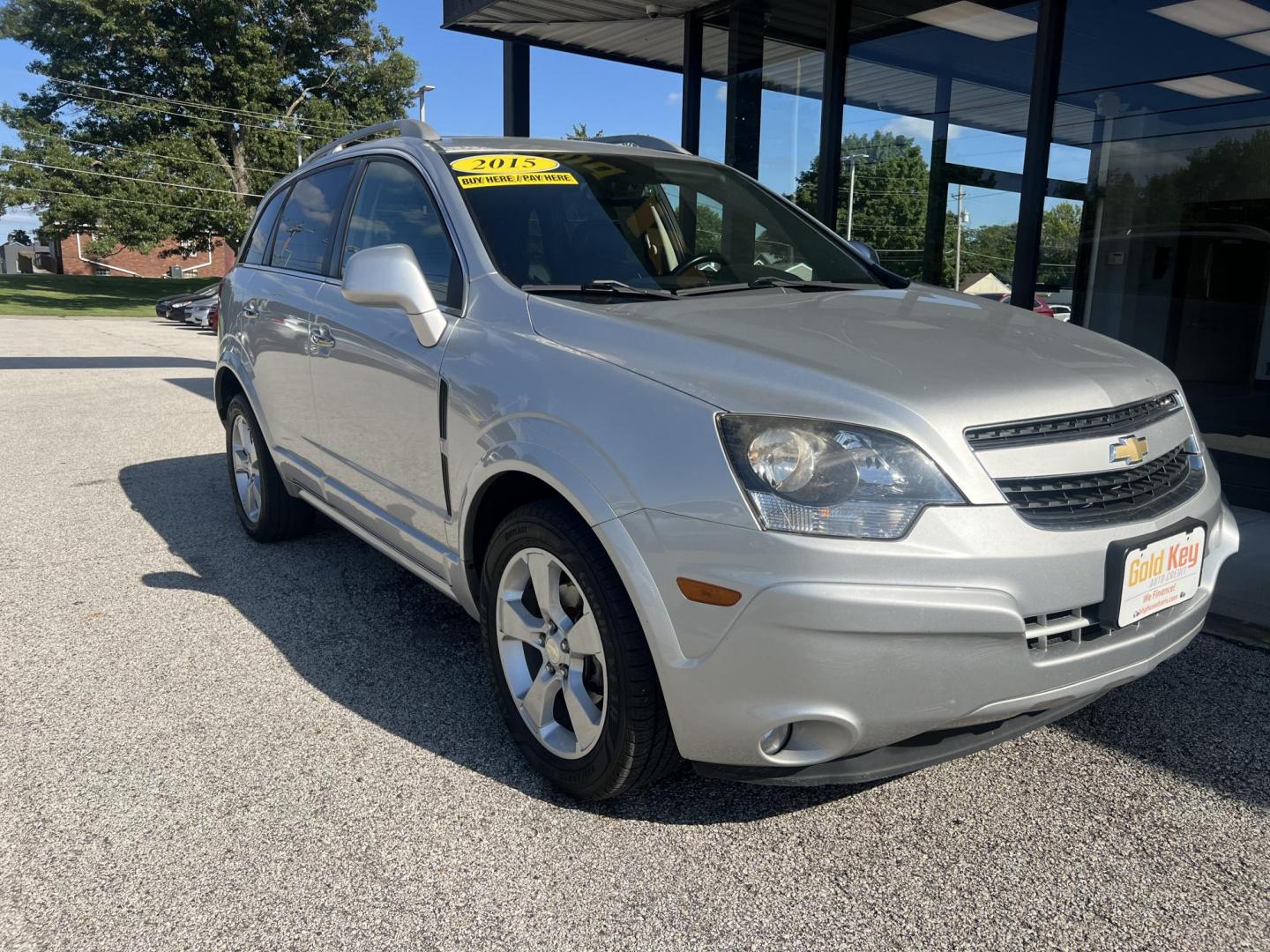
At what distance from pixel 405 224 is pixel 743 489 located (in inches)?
78.3

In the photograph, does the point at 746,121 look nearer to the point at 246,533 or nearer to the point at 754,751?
the point at 246,533

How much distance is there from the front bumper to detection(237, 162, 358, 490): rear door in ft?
7.52

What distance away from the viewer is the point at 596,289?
2932 millimetres

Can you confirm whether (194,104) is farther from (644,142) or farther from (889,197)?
(644,142)

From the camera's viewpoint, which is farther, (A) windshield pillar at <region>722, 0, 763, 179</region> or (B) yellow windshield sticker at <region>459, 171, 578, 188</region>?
(A) windshield pillar at <region>722, 0, 763, 179</region>

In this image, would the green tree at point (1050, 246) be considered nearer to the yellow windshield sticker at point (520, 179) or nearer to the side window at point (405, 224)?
the yellow windshield sticker at point (520, 179)

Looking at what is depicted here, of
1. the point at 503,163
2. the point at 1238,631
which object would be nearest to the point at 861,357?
the point at 503,163

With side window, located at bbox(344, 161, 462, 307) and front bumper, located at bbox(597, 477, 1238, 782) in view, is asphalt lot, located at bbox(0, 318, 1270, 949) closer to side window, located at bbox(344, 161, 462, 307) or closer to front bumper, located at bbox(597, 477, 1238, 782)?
front bumper, located at bbox(597, 477, 1238, 782)

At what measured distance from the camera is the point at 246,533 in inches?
201

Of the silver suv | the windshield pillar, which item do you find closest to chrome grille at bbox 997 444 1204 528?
the silver suv

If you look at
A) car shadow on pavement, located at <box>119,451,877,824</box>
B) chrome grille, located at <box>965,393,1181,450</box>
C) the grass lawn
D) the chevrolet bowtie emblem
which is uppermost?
chrome grille, located at <box>965,393,1181,450</box>

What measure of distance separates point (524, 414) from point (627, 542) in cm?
55

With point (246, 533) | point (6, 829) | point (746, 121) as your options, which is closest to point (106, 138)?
point (746, 121)

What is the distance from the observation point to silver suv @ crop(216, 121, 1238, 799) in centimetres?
204
